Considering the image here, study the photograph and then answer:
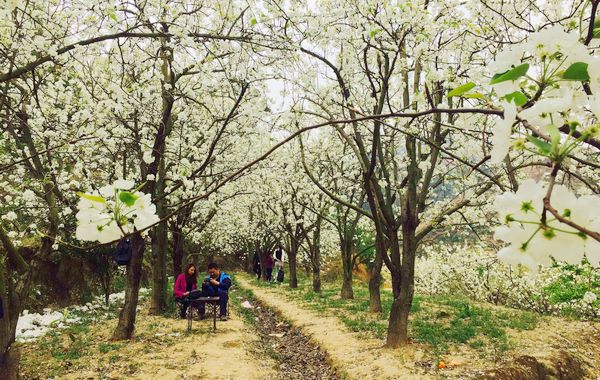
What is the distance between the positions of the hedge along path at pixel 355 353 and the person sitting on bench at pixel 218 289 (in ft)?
6.12

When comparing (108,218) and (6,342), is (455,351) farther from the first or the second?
(108,218)

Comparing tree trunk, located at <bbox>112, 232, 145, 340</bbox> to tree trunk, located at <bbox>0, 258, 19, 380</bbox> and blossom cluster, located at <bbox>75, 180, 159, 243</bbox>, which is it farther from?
blossom cluster, located at <bbox>75, 180, 159, 243</bbox>

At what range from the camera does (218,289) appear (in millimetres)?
11656

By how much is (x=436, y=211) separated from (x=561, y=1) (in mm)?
5034

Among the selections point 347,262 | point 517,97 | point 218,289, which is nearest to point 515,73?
point 517,97

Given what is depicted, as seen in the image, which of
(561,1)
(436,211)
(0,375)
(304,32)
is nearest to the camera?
(0,375)

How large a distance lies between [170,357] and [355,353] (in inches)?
127

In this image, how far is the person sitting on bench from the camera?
11477mm

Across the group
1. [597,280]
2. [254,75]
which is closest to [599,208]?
[254,75]

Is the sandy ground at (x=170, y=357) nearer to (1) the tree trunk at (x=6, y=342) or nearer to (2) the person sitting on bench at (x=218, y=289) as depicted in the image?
(1) the tree trunk at (x=6, y=342)

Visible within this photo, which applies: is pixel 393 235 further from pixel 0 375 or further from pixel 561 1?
pixel 0 375

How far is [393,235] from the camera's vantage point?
7812 mm

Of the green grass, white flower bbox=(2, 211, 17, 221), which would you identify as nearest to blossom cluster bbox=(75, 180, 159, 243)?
the green grass

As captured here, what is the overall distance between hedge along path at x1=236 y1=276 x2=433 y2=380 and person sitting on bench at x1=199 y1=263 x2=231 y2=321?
1.86 meters
